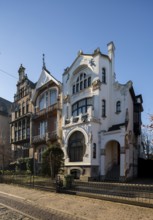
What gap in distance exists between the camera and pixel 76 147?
26.8 metres

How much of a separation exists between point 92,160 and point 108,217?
14.8 m

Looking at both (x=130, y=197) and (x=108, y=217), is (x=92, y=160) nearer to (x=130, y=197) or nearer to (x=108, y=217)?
(x=130, y=197)

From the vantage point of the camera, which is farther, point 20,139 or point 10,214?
point 20,139

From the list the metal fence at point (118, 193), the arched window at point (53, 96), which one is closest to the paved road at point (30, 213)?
the metal fence at point (118, 193)

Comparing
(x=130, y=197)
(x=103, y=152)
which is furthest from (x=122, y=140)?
(x=130, y=197)

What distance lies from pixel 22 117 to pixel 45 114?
20.1ft

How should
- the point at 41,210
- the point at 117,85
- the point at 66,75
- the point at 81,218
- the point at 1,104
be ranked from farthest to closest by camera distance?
the point at 1,104 < the point at 66,75 < the point at 117,85 < the point at 41,210 < the point at 81,218

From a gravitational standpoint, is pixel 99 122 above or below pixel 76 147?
above

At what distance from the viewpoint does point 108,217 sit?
9805 mm

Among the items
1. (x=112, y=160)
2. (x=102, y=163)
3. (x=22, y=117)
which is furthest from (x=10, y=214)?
(x=22, y=117)

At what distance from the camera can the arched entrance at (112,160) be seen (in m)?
24.5

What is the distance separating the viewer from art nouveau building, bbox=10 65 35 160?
123 ft

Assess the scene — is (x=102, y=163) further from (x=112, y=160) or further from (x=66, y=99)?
(x=66, y=99)

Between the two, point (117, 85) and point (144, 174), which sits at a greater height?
point (117, 85)
